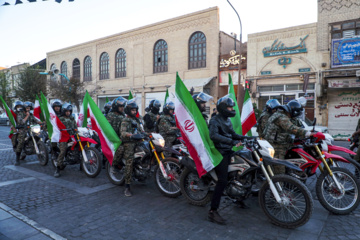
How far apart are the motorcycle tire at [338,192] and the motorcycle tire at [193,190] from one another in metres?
1.80

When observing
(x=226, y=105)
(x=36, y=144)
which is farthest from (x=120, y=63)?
(x=226, y=105)

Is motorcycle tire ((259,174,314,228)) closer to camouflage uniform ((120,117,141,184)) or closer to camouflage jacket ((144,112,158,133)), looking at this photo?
camouflage uniform ((120,117,141,184))

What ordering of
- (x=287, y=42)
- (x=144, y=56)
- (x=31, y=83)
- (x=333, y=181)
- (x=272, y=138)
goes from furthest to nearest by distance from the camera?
(x=31, y=83)
(x=144, y=56)
(x=287, y=42)
(x=272, y=138)
(x=333, y=181)

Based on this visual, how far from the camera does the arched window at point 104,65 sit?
2925 centimetres

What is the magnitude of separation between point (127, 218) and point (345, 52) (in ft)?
54.5

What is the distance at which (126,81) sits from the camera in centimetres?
2719

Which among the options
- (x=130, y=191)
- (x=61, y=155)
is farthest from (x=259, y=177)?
(x=61, y=155)

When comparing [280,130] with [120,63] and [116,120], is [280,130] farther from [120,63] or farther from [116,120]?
[120,63]

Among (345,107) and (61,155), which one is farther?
(345,107)

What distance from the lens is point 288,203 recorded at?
3.62 metres

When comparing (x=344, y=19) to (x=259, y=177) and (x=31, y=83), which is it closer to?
(x=259, y=177)

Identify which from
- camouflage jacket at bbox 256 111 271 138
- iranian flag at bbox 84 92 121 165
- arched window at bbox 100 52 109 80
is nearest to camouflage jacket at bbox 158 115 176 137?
iranian flag at bbox 84 92 121 165

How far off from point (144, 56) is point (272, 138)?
22.1m

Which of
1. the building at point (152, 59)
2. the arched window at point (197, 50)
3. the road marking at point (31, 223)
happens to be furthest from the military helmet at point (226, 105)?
the arched window at point (197, 50)
